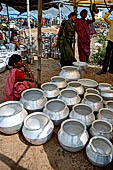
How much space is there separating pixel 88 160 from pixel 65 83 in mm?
1328

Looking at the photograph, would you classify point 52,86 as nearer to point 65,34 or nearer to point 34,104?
point 34,104

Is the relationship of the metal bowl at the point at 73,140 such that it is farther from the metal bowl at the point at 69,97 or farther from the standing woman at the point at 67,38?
the standing woman at the point at 67,38

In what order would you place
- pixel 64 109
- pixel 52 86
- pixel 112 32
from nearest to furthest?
pixel 64 109 < pixel 52 86 < pixel 112 32

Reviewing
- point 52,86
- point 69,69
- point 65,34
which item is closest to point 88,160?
point 52,86

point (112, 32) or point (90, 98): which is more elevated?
point (112, 32)

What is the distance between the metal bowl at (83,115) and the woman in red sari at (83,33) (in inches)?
82.2

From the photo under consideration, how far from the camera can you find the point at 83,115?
6.51 feet

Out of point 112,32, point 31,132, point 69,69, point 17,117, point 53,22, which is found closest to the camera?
point 31,132

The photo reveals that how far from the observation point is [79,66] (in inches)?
129

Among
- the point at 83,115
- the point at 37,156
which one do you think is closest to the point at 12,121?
the point at 37,156

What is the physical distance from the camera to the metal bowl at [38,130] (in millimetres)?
1786

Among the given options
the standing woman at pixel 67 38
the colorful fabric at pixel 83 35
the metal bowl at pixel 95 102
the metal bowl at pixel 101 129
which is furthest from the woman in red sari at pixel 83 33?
the metal bowl at pixel 101 129

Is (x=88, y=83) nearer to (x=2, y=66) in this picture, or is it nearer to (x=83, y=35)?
(x=83, y=35)

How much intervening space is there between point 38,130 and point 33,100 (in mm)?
528
